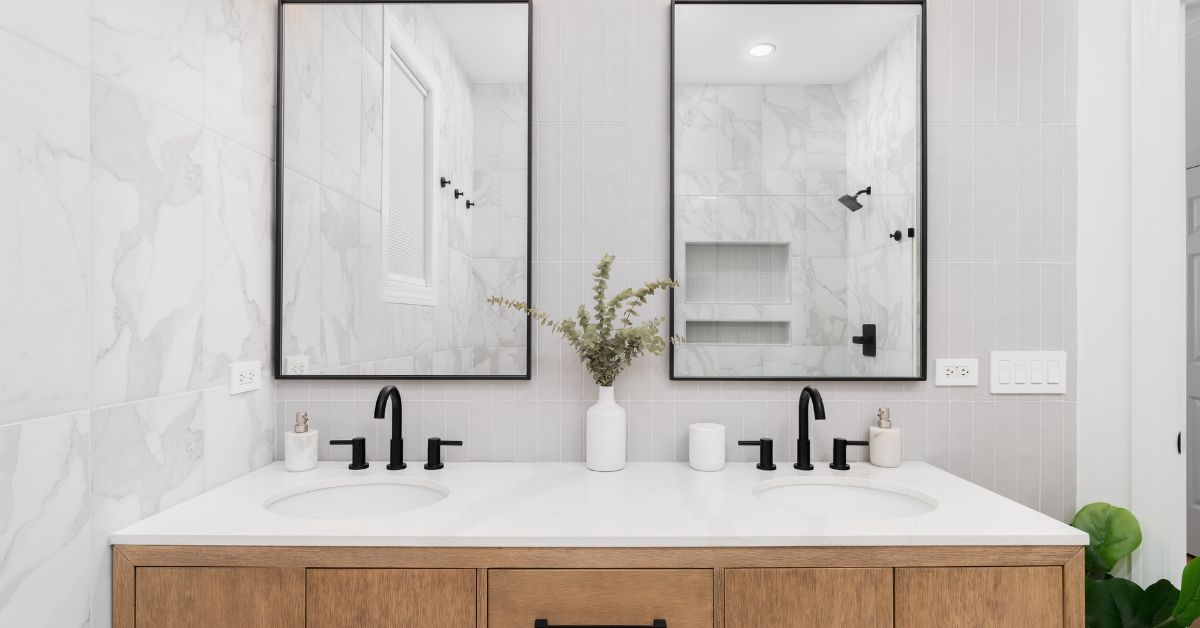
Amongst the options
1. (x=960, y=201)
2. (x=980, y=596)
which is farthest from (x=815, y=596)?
(x=960, y=201)

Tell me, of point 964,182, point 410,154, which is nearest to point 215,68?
point 410,154

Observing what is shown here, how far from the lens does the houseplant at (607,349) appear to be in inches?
56.8

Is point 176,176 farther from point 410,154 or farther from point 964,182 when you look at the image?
point 964,182

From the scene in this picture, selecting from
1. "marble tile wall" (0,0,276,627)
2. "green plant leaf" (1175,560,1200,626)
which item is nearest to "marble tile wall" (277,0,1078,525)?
"green plant leaf" (1175,560,1200,626)

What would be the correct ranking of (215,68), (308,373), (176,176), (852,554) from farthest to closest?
(308,373), (215,68), (176,176), (852,554)

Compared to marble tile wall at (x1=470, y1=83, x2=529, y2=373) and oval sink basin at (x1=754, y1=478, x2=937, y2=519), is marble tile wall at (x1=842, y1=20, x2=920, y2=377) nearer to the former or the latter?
oval sink basin at (x1=754, y1=478, x2=937, y2=519)

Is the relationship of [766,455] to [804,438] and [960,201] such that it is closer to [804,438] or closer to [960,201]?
[804,438]

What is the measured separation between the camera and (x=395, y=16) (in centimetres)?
160

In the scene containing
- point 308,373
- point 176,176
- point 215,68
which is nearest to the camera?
point 176,176

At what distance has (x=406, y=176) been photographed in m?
1.60

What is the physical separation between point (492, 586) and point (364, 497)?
1.82 ft

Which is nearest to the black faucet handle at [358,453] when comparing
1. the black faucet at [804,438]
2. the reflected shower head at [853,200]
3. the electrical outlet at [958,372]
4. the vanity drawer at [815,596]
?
the vanity drawer at [815,596]

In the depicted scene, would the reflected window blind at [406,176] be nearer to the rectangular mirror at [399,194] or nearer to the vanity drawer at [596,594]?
the rectangular mirror at [399,194]

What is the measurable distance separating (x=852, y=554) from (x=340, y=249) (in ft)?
4.64
